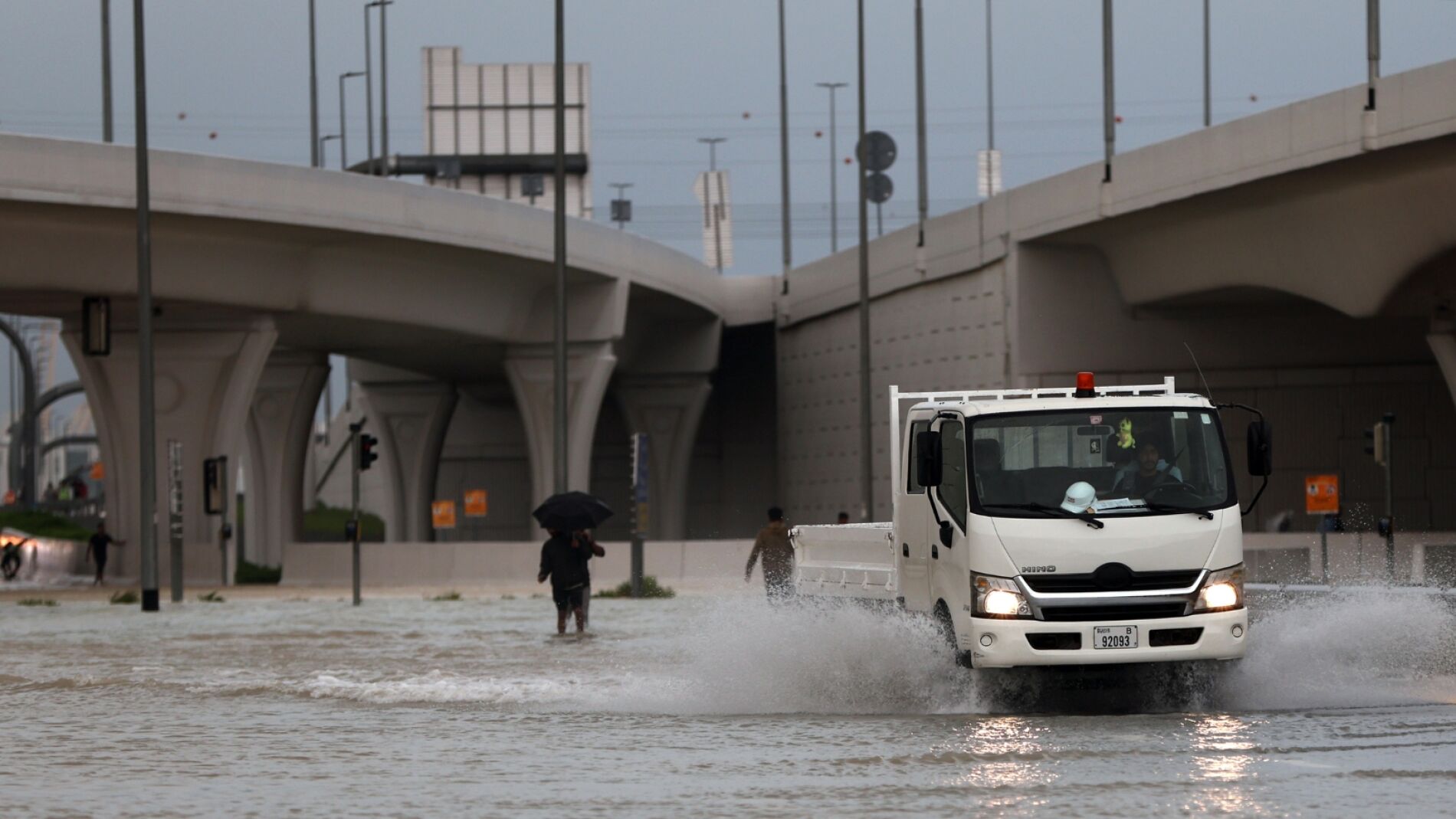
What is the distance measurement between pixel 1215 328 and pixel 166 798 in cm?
3396

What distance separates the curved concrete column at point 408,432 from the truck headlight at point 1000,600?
2108 inches

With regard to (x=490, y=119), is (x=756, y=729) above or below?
below

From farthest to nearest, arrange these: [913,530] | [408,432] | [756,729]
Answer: [408,432], [913,530], [756,729]

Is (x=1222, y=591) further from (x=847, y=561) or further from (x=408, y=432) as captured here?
(x=408, y=432)

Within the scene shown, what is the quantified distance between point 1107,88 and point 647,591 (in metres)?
12.1

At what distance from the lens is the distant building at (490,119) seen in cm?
9006

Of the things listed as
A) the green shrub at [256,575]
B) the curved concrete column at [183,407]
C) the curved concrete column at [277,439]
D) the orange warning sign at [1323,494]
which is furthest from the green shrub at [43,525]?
the orange warning sign at [1323,494]

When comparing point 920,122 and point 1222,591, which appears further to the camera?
point 920,122

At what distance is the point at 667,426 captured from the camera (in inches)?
2486

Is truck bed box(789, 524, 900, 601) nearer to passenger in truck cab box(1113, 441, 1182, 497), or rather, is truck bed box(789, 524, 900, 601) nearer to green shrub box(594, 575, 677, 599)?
passenger in truck cab box(1113, 441, 1182, 497)

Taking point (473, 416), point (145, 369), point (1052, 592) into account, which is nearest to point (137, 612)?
point (145, 369)

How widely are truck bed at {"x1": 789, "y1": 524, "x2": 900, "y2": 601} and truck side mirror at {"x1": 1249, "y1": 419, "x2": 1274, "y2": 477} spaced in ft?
9.22

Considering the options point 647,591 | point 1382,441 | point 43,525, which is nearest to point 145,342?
point 647,591

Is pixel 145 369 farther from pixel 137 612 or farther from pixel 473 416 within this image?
pixel 473 416
